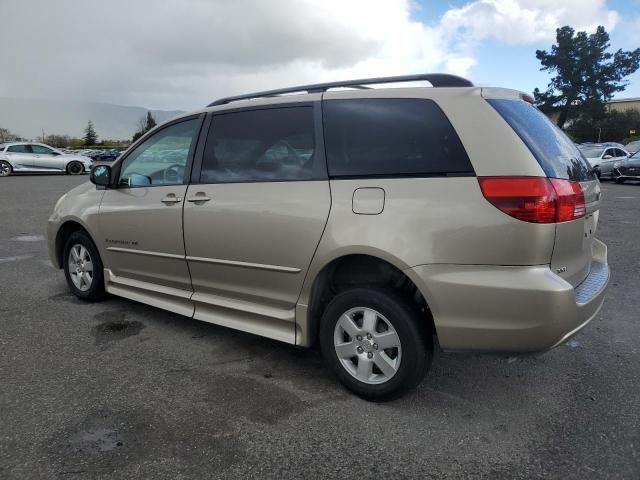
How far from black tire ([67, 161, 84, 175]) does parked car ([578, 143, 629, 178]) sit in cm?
2378

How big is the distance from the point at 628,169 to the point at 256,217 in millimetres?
20517

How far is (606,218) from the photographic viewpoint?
10.2m

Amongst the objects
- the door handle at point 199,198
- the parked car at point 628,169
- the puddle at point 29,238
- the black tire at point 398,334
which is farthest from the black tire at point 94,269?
the parked car at point 628,169

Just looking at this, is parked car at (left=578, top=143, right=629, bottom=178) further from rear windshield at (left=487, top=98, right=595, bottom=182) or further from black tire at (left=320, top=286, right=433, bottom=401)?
black tire at (left=320, top=286, right=433, bottom=401)

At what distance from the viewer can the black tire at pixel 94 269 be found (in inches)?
Answer: 180

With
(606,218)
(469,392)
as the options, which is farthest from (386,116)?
(606,218)

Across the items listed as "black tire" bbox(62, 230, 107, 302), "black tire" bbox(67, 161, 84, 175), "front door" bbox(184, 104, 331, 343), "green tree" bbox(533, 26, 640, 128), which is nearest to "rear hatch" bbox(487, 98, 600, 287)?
"front door" bbox(184, 104, 331, 343)

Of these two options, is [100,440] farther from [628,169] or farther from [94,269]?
[628,169]

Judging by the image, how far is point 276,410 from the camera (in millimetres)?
2832

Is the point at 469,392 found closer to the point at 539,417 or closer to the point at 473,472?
the point at 539,417

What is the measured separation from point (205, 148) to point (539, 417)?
2.78 meters

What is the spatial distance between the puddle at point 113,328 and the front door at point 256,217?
696 millimetres

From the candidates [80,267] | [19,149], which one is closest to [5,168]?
[19,149]

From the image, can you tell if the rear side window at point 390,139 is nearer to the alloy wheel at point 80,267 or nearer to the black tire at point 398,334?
the black tire at point 398,334
